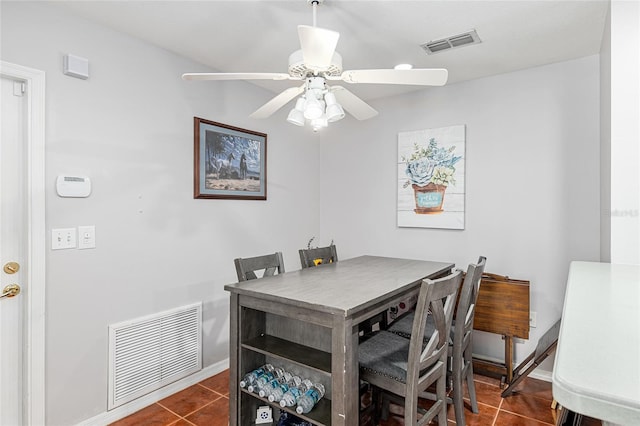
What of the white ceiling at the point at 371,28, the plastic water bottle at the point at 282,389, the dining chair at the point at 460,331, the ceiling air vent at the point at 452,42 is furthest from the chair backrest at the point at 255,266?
the ceiling air vent at the point at 452,42


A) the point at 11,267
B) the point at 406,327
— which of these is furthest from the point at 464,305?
the point at 11,267

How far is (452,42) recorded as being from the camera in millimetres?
2518

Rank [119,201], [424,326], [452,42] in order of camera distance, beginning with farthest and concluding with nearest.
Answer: [452,42] → [119,201] → [424,326]

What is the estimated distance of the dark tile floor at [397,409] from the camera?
2.29m

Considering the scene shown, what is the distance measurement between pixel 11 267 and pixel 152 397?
1277 mm

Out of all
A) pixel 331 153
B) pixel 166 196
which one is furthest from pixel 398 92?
pixel 166 196

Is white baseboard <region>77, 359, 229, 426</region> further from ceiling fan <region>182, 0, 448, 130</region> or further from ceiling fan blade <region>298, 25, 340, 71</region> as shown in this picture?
ceiling fan blade <region>298, 25, 340, 71</region>

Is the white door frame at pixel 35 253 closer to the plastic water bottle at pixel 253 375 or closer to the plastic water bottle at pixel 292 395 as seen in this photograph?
the plastic water bottle at pixel 253 375

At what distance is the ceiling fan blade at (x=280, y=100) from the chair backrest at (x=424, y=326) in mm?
1269

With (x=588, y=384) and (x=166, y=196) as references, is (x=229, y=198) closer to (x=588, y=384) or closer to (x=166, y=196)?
(x=166, y=196)

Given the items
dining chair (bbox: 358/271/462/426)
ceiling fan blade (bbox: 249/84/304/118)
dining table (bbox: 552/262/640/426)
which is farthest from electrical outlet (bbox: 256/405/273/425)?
ceiling fan blade (bbox: 249/84/304/118)

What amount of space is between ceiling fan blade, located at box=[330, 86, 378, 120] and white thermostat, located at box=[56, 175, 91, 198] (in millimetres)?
1636

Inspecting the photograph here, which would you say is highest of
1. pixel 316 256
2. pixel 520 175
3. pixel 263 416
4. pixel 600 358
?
pixel 520 175

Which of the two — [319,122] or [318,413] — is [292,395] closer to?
[318,413]
